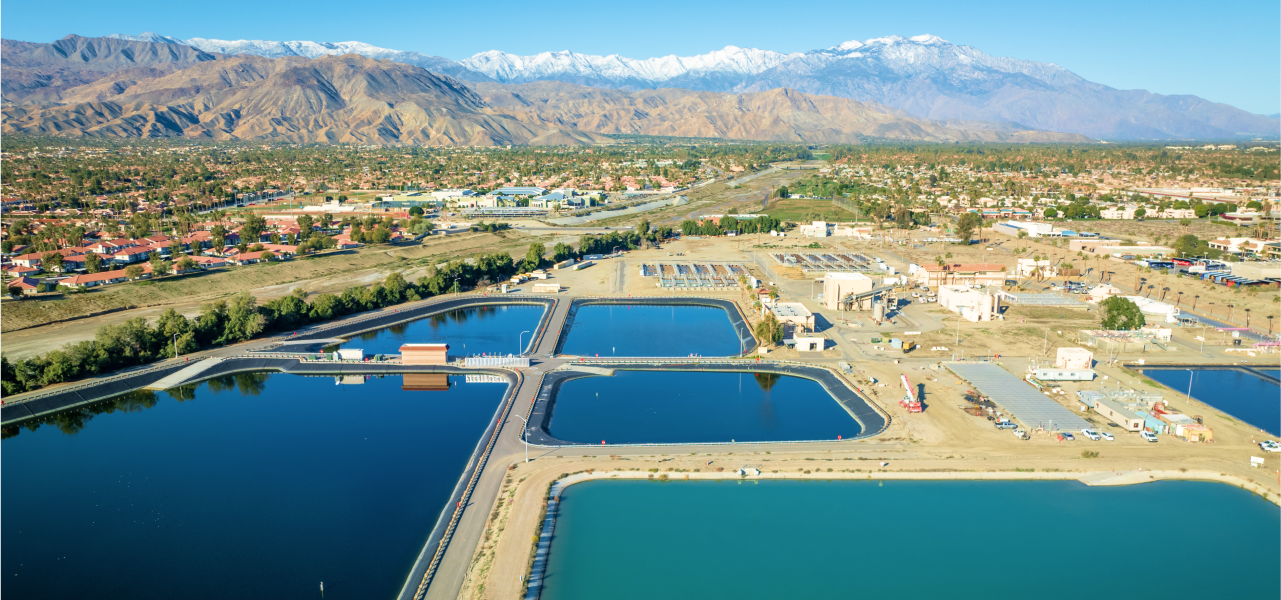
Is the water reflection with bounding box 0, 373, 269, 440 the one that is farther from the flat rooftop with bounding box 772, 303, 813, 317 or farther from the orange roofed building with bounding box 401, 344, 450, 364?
the flat rooftop with bounding box 772, 303, 813, 317

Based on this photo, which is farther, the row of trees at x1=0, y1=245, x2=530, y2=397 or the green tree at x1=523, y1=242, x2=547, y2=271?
the green tree at x1=523, y1=242, x2=547, y2=271

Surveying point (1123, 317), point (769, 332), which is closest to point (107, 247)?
point (769, 332)

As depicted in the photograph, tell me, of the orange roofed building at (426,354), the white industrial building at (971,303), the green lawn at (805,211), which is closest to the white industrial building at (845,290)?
the white industrial building at (971,303)

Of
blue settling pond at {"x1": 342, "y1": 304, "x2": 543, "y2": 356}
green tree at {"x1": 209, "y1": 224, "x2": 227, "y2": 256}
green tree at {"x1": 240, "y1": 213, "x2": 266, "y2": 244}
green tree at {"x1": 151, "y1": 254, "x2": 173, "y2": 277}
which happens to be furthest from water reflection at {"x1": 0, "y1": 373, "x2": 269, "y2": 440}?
green tree at {"x1": 240, "y1": 213, "x2": 266, "y2": 244}

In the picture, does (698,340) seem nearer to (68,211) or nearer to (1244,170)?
(68,211)

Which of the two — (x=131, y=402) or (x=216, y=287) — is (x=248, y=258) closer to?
(x=216, y=287)
